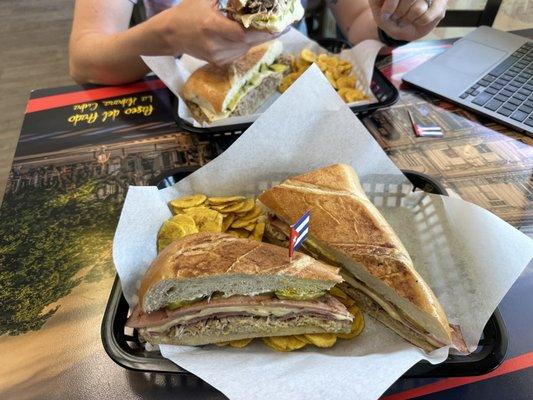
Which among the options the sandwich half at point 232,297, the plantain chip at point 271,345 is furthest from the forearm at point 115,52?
the plantain chip at point 271,345

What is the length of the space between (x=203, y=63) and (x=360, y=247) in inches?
46.7

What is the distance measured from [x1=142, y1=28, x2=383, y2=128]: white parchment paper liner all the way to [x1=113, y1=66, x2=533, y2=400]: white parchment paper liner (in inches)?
11.3

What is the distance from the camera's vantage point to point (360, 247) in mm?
1093

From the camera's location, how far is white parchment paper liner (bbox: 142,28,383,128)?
1.64m

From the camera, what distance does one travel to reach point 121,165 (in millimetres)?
1499

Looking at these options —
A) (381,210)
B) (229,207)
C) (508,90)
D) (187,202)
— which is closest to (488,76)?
(508,90)

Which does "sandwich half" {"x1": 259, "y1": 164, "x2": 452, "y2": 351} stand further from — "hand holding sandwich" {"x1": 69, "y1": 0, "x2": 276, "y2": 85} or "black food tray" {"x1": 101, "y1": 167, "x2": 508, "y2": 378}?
"hand holding sandwich" {"x1": 69, "y1": 0, "x2": 276, "y2": 85}

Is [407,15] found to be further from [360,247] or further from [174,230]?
[174,230]

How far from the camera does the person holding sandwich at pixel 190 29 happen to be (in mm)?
1428

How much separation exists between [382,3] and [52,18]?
442 cm

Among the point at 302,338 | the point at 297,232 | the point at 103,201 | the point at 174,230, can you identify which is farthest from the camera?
the point at 103,201

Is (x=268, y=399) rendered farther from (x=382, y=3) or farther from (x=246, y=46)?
(x=382, y=3)

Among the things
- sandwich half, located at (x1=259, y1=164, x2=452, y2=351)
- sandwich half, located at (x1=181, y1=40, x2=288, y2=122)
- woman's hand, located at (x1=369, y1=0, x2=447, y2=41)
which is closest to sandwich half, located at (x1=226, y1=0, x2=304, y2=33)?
sandwich half, located at (x1=181, y1=40, x2=288, y2=122)

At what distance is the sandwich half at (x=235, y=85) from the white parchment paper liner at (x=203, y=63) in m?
0.04
